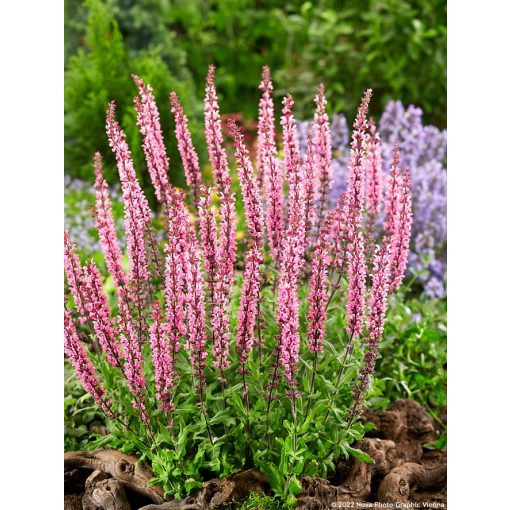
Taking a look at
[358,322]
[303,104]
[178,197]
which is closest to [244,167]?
[178,197]

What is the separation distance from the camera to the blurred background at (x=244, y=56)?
20.4 feet

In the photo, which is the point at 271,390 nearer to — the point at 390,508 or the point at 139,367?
the point at 139,367

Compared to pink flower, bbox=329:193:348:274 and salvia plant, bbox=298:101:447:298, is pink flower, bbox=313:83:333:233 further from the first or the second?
salvia plant, bbox=298:101:447:298

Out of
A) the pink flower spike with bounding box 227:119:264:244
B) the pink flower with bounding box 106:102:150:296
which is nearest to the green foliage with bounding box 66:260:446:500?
the pink flower spike with bounding box 227:119:264:244

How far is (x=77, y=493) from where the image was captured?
3.55 m

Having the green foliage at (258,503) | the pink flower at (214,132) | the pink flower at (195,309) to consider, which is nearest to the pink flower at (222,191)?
the pink flower at (214,132)

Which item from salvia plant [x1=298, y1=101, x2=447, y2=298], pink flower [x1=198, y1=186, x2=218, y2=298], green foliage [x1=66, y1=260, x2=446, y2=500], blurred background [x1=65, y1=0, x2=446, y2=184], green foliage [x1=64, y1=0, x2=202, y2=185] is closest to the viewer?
pink flower [x1=198, y1=186, x2=218, y2=298]

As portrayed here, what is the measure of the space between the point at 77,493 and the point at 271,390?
3.99 feet

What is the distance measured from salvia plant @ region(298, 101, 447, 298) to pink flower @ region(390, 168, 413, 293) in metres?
1.86

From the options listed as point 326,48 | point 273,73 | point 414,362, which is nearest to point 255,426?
point 414,362

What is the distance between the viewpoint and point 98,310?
2939mm

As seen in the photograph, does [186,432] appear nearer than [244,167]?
No

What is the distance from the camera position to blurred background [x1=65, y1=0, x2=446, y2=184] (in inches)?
244

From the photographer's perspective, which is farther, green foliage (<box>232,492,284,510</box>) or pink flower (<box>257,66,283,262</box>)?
green foliage (<box>232,492,284,510</box>)
